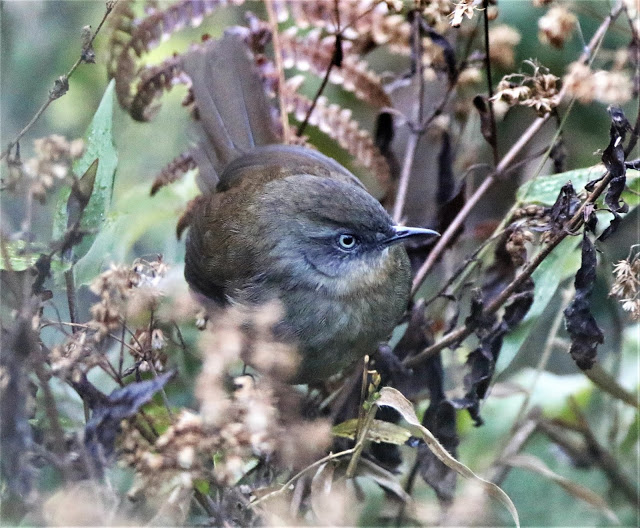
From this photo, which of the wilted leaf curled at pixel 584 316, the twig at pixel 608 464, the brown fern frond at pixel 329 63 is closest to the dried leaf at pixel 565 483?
the twig at pixel 608 464

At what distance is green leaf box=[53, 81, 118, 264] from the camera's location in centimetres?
191

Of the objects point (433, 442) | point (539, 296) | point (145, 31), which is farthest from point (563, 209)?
point (145, 31)

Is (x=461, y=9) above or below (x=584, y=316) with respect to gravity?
above

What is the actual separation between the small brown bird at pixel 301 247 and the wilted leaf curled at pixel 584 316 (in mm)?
584

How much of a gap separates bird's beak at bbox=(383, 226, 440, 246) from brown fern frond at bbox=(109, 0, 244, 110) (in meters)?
0.97

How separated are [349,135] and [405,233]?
21.1 inches

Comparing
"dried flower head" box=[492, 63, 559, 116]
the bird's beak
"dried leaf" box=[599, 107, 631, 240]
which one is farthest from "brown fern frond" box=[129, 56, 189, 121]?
"dried leaf" box=[599, 107, 631, 240]

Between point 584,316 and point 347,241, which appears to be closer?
point 584,316

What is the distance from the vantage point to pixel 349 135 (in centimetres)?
279

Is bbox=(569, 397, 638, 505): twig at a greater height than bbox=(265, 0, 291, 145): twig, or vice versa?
bbox=(265, 0, 291, 145): twig

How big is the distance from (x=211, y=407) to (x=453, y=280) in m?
1.26

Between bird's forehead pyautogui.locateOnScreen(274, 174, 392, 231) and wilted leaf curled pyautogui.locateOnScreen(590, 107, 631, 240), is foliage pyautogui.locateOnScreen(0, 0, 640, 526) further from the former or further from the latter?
bird's forehead pyautogui.locateOnScreen(274, 174, 392, 231)

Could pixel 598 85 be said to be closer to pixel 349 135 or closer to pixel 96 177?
pixel 349 135

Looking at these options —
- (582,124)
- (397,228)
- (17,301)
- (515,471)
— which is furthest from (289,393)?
(582,124)
